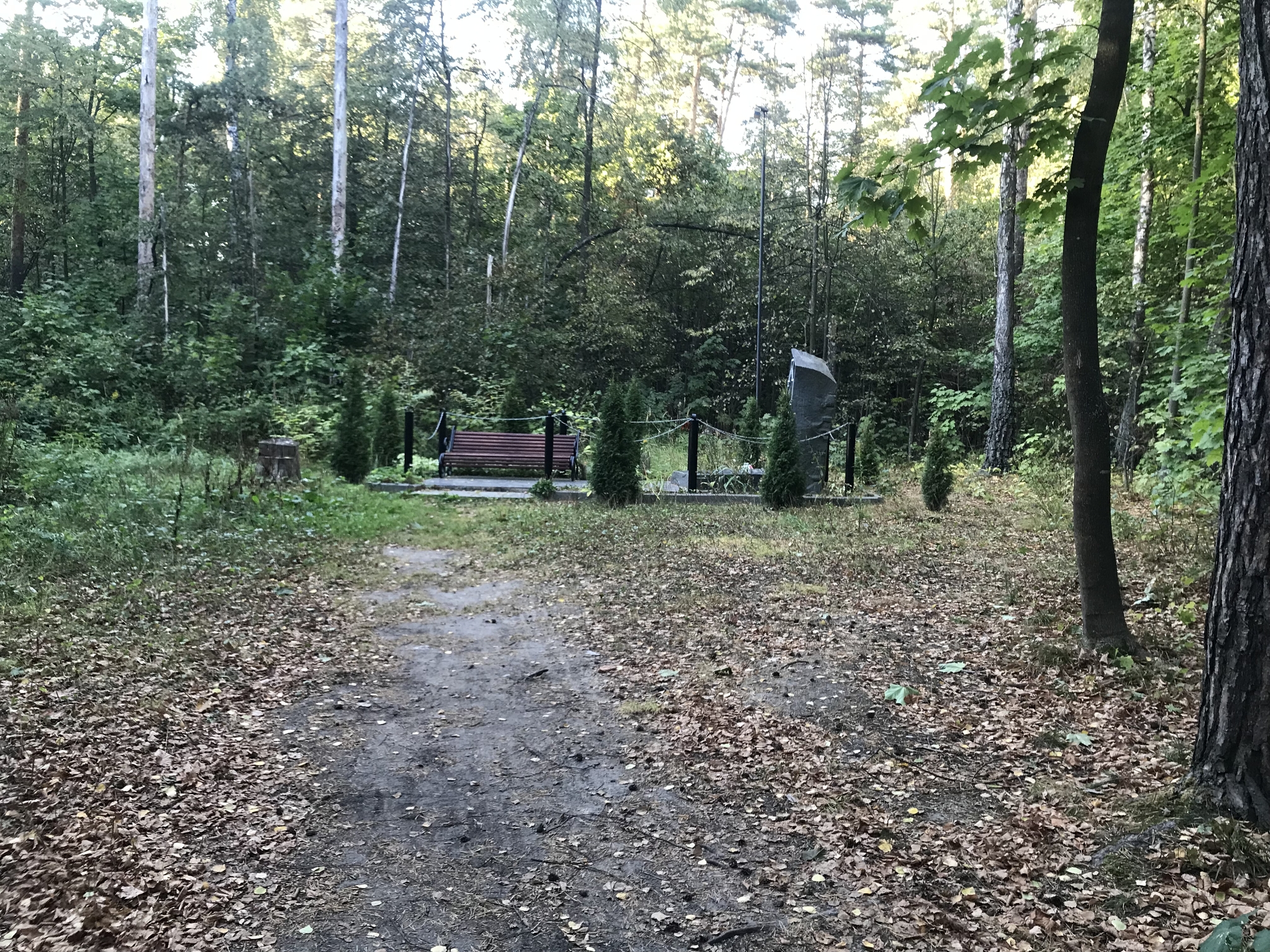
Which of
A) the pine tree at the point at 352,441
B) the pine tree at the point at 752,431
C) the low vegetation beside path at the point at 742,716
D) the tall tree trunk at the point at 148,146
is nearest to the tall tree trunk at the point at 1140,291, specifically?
the low vegetation beside path at the point at 742,716

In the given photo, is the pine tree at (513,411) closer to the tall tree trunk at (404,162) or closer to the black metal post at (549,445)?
the black metal post at (549,445)

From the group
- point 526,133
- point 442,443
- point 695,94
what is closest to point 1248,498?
point 442,443

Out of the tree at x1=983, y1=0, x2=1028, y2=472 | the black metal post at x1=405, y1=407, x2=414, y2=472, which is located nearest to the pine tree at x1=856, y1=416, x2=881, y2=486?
the tree at x1=983, y1=0, x2=1028, y2=472

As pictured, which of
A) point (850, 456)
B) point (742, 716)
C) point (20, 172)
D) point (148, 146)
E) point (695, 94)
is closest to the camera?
point (742, 716)

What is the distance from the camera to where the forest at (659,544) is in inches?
119

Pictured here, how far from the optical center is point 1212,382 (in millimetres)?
7598

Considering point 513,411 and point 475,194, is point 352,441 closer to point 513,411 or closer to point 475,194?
point 513,411

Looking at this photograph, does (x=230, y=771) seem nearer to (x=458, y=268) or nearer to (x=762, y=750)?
(x=762, y=750)

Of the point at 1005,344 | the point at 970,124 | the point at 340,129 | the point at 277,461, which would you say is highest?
the point at 340,129

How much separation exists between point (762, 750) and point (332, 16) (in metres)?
31.3

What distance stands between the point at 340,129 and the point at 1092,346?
19.8m

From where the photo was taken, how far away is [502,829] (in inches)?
140

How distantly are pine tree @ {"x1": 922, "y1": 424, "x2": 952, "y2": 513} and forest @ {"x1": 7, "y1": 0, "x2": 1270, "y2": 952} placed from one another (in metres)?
0.06

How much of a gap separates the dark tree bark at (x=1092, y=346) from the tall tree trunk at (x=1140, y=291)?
26.0 ft
